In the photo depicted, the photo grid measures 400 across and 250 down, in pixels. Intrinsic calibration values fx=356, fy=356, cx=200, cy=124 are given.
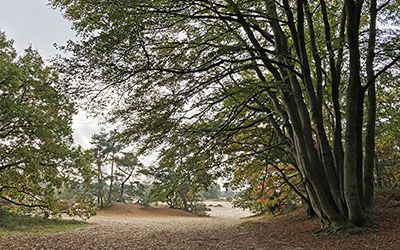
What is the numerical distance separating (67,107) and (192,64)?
2.69 meters

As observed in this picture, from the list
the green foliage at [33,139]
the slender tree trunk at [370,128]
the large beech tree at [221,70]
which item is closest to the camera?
the large beech tree at [221,70]

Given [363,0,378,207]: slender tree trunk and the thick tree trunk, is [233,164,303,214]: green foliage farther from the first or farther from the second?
the thick tree trunk

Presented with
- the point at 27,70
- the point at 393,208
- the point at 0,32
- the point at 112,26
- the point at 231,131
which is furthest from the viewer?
the point at 0,32

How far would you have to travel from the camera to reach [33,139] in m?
11.0

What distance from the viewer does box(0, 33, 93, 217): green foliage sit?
10359 mm

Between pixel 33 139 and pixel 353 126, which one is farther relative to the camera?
pixel 33 139

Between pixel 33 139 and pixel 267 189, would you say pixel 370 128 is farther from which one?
pixel 33 139

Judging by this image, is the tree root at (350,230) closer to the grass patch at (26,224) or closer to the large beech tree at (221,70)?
the large beech tree at (221,70)

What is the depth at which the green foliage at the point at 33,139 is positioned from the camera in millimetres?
10359

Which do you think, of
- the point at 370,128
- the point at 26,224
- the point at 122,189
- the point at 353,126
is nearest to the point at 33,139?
the point at 26,224

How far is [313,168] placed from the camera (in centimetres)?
826

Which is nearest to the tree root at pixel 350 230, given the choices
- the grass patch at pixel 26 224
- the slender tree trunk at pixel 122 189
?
the grass patch at pixel 26 224

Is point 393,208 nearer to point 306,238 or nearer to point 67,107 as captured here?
point 306,238

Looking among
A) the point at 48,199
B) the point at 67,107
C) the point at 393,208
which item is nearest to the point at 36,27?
the point at 67,107
